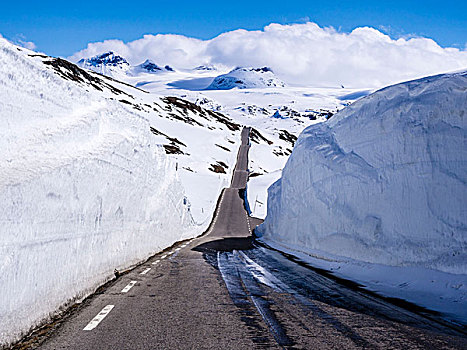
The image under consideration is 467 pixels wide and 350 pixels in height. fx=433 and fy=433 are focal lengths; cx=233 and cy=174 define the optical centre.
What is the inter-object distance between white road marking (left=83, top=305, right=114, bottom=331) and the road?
0.04ft

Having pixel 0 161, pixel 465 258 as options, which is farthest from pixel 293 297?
pixel 0 161

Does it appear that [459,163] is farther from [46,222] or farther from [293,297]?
[46,222]

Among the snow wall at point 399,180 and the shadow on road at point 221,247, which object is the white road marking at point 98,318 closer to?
the snow wall at point 399,180

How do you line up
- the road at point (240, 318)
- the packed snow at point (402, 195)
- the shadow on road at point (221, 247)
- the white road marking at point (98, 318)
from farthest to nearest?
the shadow on road at point (221, 247) < the packed snow at point (402, 195) < the white road marking at point (98, 318) < the road at point (240, 318)

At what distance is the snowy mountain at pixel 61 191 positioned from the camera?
496 cm

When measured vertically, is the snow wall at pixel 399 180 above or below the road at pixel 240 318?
above

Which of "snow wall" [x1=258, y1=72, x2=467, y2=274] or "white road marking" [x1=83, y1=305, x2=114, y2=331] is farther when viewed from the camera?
Result: "snow wall" [x1=258, y1=72, x2=467, y2=274]

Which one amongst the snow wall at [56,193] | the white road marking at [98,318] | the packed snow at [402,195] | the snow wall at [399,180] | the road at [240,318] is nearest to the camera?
the road at [240,318]

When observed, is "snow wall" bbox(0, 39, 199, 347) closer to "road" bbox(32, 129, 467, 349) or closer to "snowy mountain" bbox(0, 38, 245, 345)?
"snowy mountain" bbox(0, 38, 245, 345)

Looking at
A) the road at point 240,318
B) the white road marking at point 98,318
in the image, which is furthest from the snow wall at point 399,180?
the white road marking at point 98,318

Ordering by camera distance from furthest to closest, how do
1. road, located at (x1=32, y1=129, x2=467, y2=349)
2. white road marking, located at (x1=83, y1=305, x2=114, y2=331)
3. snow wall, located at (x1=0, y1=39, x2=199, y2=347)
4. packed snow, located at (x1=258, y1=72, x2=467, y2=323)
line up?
1. packed snow, located at (x1=258, y1=72, x2=467, y2=323)
2. white road marking, located at (x1=83, y1=305, x2=114, y2=331)
3. snow wall, located at (x1=0, y1=39, x2=199, y2=347)
4. road, located at (x1=32, y1=129, x2=467, y2=349)

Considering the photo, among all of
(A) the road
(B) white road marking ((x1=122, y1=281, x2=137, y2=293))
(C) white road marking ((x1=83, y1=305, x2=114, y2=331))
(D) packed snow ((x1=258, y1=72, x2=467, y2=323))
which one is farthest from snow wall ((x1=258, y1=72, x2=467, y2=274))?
(C) white road marking ((x1=83, y1=305, x2=114, y2=331))

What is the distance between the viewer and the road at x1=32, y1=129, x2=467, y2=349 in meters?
4.65

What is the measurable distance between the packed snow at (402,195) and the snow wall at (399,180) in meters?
0.02
